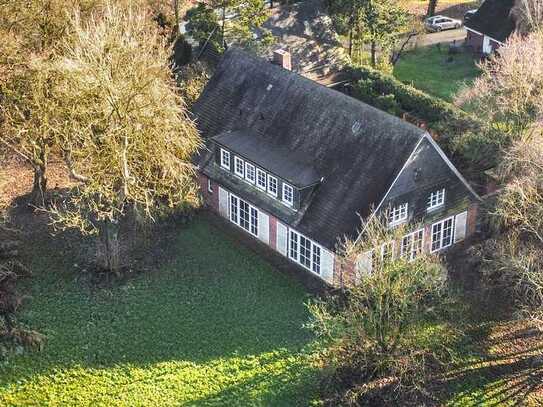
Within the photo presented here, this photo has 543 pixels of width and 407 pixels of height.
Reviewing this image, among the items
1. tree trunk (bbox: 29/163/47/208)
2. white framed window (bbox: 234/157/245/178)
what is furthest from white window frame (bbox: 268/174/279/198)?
tree trunk (bbox: 29/163/47/208)

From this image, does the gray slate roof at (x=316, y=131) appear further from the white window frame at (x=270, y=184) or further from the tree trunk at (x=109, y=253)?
the tree trunk at (x=109, y=253)

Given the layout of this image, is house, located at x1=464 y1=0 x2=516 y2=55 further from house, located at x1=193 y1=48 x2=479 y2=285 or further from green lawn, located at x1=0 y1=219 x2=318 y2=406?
green lawn, located at x1=0 y1=219 x2=318 y2=406

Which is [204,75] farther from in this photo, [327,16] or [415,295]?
[415,295]

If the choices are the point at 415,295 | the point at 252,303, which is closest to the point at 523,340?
the point at 415,295

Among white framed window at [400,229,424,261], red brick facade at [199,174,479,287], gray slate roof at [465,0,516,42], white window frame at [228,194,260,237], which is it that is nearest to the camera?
red brick facade at [199,174,479,287]


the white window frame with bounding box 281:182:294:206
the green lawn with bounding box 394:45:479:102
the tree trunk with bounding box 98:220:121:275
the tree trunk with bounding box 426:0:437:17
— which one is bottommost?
the tree trunk with bounding box 98:220:121:275

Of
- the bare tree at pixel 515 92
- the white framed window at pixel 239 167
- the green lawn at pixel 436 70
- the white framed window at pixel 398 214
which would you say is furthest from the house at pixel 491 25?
the white framed window at pixel 239 167

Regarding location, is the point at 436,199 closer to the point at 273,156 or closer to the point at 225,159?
the point at 273,156
